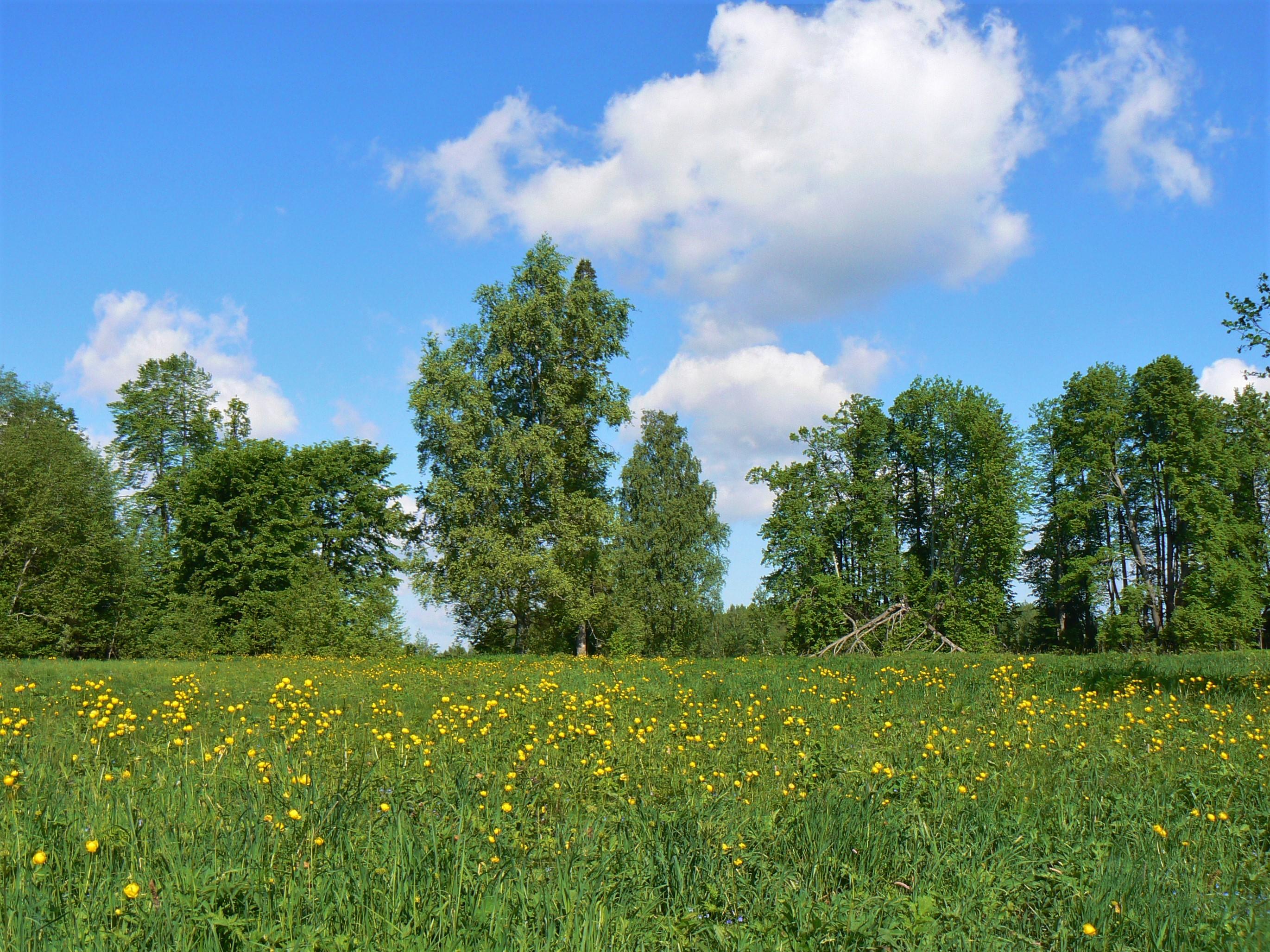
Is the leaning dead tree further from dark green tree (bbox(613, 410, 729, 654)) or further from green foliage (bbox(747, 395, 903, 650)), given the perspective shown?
dark green tree (bbox(613, 410, 729, 654))

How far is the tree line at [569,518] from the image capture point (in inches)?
1273

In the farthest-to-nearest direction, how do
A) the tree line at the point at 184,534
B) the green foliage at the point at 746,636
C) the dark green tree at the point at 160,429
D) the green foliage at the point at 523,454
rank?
the green foliage at the point at 746,636 < the dark green tree at the point at 160,429 < the tree line at the point at 184,534 < the green foliage at the point at 523,454

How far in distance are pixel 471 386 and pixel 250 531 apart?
49.9 ft

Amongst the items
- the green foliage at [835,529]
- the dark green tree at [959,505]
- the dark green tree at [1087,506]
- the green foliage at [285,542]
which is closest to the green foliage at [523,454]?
the green foliage at [285,542]

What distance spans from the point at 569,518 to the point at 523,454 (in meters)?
3.16

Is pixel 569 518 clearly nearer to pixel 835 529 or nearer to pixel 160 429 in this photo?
pixel 835 529

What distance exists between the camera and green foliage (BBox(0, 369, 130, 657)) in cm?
3316

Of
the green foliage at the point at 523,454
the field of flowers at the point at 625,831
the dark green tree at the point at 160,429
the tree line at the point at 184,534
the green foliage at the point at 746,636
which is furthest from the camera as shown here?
the green foliage at the point at 746,636

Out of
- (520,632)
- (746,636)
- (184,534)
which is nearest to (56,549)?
(184,534)

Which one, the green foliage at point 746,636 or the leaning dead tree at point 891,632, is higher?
the leaning dead tree at point 891,632

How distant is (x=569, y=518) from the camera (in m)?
32.2

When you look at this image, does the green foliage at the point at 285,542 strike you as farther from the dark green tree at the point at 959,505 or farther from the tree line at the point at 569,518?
the dark green tree at the point at 959,505

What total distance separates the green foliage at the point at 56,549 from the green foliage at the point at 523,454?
15.0 metres

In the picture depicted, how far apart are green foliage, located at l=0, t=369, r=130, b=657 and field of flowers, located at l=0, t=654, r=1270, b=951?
29.9 meters
